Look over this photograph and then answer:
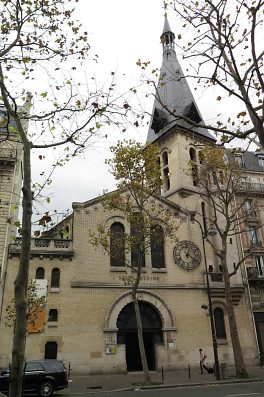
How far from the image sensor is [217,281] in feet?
96.4

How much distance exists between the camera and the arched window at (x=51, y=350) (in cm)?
2289

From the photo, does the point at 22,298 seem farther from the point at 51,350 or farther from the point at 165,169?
the point at 165,169

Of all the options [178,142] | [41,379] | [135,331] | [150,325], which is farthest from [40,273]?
[178,142]

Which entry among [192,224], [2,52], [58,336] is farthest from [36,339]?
[2,52]

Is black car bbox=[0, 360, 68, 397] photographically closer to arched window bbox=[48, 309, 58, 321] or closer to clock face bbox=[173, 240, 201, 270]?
arched window bbox=[48, 309, 58, 321]

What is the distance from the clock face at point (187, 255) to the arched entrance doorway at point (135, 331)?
4.34 m

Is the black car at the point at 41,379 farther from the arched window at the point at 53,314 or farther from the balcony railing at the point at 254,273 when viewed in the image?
the balcony railing at the point at 254,273

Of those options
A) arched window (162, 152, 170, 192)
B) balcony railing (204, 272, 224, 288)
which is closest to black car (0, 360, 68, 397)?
balcony railing (204, 272, 224, 288)

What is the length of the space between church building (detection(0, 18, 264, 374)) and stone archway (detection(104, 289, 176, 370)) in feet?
0.22

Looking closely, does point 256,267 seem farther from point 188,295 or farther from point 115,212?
point 115,212

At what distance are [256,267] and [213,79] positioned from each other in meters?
26.1

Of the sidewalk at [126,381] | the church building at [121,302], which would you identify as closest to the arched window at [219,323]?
the church building at [121,302]

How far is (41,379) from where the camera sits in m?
16.4

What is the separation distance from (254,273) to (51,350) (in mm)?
17477
